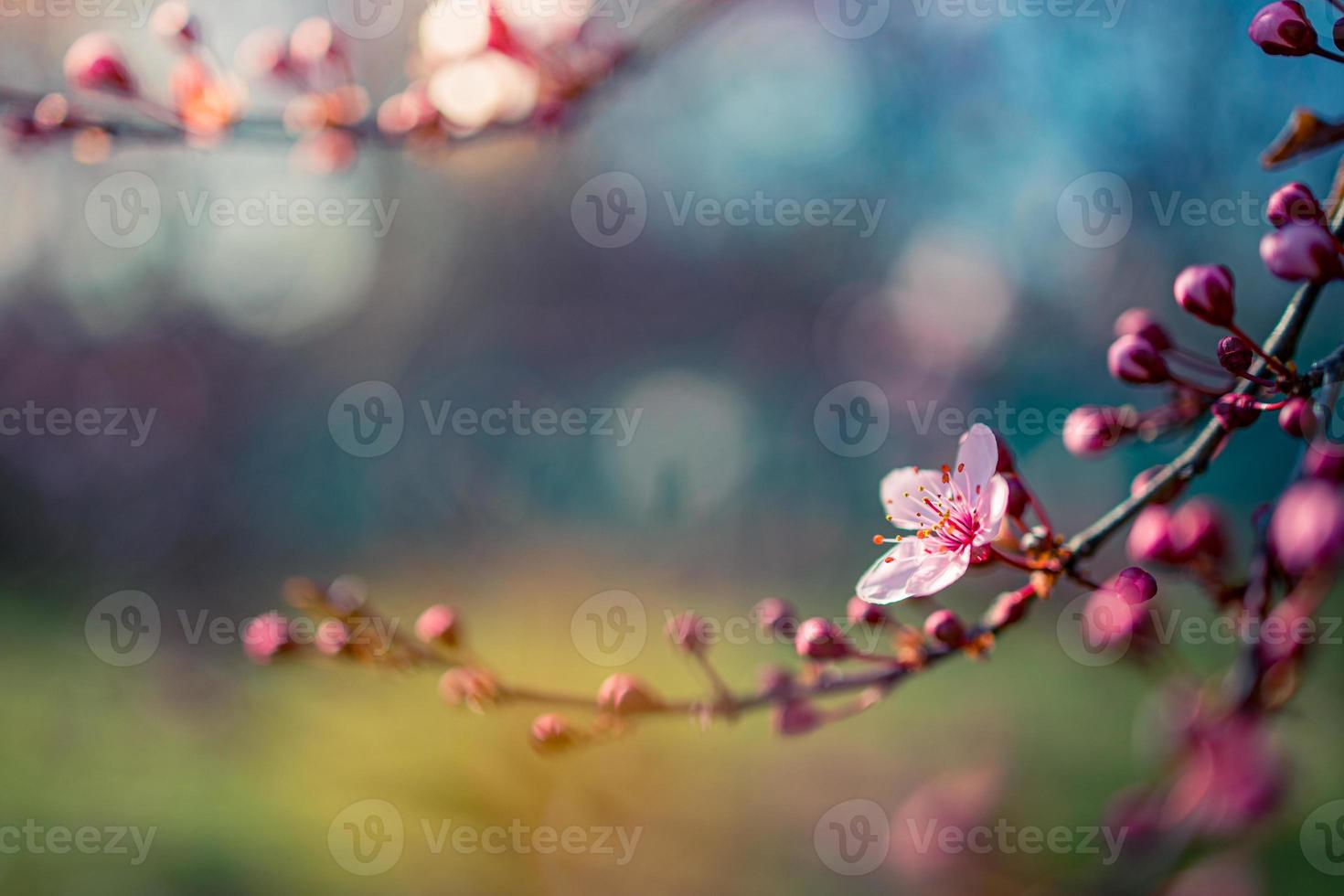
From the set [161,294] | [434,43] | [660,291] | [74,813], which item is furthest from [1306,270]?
[660,291]

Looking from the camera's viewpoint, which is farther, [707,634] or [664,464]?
[664,464]

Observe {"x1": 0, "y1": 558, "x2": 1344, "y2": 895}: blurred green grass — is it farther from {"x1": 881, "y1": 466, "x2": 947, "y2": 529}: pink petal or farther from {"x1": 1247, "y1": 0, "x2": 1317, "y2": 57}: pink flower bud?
{"x1": 1247, "y1": 0, "x2": 1317, "y2": 57}: pink flower bud

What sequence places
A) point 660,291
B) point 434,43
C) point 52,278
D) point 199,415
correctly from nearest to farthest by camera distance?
point 434,43
point 52,278
point 199,415
point 660,291

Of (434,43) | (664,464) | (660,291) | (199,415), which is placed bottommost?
(664,464)

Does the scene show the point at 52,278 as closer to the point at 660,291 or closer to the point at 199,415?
the point at 199,415
